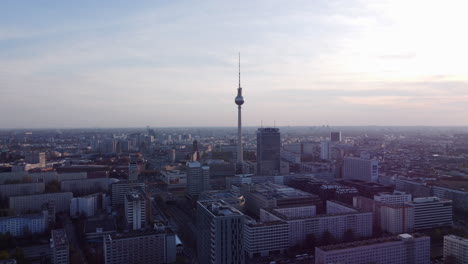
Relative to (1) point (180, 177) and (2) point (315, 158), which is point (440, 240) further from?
(2) point (315, 158)

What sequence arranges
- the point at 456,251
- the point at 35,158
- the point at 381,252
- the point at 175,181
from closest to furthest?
the point at 381,252
the point at 456,251
the point at 175,181
the point at 35,158

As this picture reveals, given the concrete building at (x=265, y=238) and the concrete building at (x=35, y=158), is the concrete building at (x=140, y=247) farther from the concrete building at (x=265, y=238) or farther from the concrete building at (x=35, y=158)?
the concrete building at (x=35, y=158)

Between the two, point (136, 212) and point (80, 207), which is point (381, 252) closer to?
point (136, 212)

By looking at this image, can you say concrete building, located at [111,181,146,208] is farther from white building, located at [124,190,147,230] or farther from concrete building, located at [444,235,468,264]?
concrete building, located at [444,235,468,264]

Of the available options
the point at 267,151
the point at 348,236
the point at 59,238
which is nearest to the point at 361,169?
the point at 267,151

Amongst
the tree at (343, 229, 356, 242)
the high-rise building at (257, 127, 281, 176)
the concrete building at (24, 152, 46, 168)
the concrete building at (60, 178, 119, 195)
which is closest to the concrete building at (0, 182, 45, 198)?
the concrete building at (60, 178, 119, 195)

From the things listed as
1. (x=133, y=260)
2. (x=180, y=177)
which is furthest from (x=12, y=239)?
(x=180, y=177)

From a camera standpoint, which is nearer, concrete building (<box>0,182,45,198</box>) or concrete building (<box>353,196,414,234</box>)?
concrete building (<box>353,196,414,234</box>)
